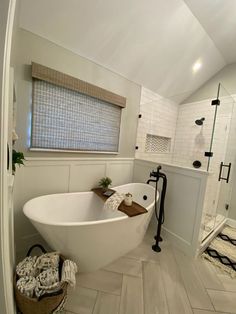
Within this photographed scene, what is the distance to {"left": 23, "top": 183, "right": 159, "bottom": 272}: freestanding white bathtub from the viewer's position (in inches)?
50.8

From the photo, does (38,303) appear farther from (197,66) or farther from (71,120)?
(197,66)

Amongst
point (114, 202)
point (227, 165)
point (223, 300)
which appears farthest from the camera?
point (227, 165)

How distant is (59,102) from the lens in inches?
76.8

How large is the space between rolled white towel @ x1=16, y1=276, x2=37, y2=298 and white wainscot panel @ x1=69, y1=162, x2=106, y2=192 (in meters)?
1.18

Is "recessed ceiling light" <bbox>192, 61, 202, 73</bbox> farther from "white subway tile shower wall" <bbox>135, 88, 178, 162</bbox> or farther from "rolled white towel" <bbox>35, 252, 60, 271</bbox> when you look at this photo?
"rolled white towel" <bbox>35, 252, 60, 271</bbox>

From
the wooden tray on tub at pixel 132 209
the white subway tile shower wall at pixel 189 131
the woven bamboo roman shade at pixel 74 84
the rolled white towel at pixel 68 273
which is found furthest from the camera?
the white subway tile shower wall at pixel 189 131

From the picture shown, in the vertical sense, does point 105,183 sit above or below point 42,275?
above

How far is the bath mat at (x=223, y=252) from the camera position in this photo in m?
1.84

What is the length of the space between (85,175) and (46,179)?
56cm

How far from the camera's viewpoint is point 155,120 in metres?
3.20

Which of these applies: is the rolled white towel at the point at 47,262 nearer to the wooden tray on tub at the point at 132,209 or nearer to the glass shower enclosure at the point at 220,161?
the wooden tray on tub at the point at 132,209

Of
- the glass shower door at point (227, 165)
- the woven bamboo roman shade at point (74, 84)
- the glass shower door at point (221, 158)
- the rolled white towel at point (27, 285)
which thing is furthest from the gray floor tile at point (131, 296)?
the woven bamboo roman shade at point (74, 84)

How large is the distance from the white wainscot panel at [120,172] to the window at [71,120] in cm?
30

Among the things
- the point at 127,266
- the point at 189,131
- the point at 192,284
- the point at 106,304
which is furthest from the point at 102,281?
the point at 189,131
